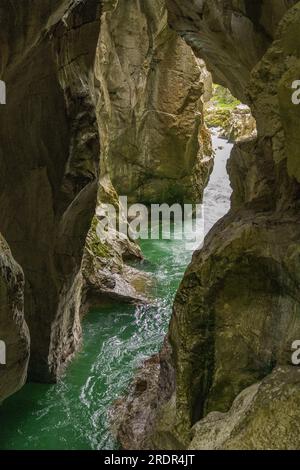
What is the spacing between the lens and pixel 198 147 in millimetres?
25938

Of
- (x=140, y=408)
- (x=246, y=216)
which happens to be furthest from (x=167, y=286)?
(x=246, y=216)

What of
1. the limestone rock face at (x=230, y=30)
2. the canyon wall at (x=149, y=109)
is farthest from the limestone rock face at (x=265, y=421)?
the canyon wall at (x=149, y=109)

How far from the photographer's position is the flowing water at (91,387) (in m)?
8.85

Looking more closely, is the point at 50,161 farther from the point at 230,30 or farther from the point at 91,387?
the point at 91,387

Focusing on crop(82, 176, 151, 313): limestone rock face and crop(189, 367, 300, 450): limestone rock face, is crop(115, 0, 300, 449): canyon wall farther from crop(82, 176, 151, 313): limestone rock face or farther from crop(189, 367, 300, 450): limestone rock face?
crop(82, 176, 151, 313): limestone rock face

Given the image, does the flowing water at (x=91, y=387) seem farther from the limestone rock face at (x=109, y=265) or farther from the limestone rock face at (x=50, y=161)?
the limestone rock face at (x=50, y=161)

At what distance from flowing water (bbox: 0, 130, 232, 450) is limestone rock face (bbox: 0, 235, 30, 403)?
2093 mm

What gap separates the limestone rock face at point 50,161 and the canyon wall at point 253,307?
3.13 m

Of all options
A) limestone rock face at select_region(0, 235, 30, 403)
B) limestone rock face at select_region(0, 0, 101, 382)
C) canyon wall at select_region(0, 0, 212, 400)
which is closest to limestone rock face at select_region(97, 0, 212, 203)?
canyon wall at select_region(0, 0, 212, 400)

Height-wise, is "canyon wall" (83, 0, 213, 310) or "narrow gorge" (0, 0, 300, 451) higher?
"canyon wall" (83, 0, 213, 310)

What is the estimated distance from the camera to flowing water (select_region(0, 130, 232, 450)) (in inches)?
348

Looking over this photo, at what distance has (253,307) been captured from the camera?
20.3 feet

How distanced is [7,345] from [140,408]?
3.14 meters

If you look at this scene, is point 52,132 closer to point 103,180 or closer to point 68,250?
point 68,250
